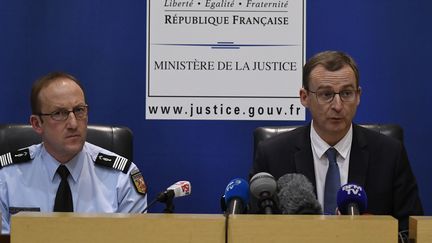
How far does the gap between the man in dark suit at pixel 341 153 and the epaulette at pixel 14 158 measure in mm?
914

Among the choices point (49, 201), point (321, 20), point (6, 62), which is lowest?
point (49, 201)

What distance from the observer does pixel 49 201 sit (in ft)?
8.48


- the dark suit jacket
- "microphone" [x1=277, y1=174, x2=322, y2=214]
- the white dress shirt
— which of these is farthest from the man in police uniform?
"microphone" [x1=277, y1=174, x2=322, y2=214]

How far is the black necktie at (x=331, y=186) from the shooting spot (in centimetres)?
241

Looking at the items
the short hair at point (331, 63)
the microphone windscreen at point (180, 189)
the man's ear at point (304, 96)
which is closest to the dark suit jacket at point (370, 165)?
the man's ear at point (304, 96)

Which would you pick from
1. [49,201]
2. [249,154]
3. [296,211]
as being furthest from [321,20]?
[296,211]

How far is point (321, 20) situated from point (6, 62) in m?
1.70

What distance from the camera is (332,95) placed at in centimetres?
255

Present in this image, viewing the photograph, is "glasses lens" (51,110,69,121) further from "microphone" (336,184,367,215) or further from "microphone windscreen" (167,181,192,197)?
"microphone" (336,184,367,215)

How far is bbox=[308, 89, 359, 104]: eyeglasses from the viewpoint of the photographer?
2541mm

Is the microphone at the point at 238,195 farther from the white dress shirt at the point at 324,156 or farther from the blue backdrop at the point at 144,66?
the blue backdrop at the point at 144,66

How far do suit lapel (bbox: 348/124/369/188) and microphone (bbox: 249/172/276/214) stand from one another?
0.89m

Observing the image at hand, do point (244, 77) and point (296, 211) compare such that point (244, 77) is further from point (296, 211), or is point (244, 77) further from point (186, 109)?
point (296, 211)

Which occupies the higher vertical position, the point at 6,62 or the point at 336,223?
the point at 6,62
